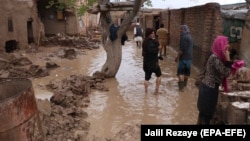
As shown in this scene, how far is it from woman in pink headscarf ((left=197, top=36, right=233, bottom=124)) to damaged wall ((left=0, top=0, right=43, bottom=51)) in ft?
38.2

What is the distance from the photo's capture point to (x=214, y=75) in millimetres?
4039

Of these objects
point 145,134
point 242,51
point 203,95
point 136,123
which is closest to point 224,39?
point 203,95

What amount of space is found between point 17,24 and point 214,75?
12812 millimetres

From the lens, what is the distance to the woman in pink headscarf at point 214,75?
12.6ft

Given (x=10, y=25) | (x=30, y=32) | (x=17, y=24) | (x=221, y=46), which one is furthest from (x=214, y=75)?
(x=30, y=32)

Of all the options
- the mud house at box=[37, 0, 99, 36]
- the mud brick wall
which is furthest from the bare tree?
the mud house at box=[37, 0, 99, 36]

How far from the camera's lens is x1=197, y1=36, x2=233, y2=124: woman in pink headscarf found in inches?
151

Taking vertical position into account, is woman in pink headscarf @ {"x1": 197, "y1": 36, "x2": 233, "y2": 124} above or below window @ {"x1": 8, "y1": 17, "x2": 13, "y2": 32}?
below

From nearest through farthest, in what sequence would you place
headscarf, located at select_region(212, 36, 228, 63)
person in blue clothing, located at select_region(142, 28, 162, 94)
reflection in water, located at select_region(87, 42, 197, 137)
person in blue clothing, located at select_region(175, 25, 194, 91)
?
headscarf, located at select_region(212, 36, 228, 63) < reflection in water, located at select_region(87, 42, 197, 137) < person in blue clothing, located at select_region(142, 28, 162, 94) < person in blue clothing, located at select_region(175, 25, 194, 91)

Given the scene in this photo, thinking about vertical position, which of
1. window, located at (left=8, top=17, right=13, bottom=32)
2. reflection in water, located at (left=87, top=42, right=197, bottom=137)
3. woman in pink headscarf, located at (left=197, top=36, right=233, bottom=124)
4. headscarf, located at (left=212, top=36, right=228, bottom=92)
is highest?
window, located at (left=8, top=17, right=13, bottom=32)

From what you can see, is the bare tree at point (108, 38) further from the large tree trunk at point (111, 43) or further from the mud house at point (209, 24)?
the mud house at point (209, 24)

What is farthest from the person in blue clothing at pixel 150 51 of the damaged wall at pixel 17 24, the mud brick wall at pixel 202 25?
the damaged wall at pixel 17 24

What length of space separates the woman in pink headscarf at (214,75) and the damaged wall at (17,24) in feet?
38.2

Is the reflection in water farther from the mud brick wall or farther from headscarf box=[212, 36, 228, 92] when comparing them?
headscarf box=[212, 36, 228, 92]
